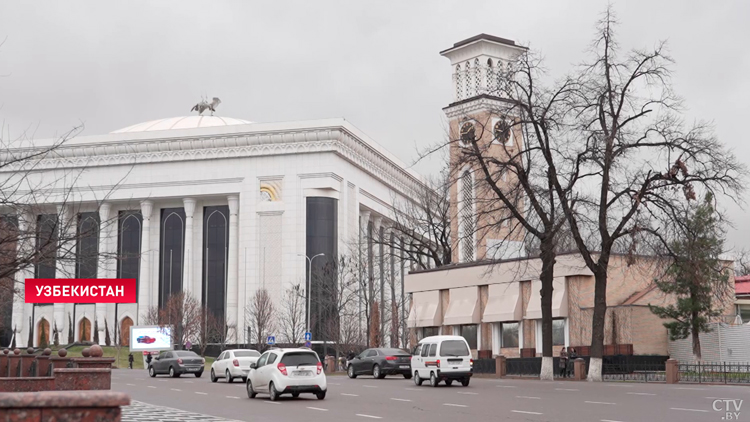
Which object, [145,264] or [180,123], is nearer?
[145,264]

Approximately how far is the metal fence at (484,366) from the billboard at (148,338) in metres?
38.8

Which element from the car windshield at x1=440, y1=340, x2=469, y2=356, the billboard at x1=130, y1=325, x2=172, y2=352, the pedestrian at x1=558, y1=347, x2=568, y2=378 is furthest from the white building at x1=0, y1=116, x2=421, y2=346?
the car windshield at x1=440, y1=340, x2=469, y2=356

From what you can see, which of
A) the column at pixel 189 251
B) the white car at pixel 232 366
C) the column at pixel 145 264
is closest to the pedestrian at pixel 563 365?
the white car at pixel 232 366

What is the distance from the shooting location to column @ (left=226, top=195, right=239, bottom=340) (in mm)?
94625

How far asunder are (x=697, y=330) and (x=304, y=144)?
59.7 m

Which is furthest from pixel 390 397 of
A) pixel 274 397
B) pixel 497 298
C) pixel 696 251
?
pixel 497 298

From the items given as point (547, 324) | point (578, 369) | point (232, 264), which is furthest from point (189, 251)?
point (578, 369)

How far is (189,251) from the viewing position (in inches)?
3856

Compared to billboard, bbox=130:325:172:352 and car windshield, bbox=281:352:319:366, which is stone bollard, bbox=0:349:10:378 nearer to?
car windshield, bbox=281:352:319:366

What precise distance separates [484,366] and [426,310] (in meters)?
9.26

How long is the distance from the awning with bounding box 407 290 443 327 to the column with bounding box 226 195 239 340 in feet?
133

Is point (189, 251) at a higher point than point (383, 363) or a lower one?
higher

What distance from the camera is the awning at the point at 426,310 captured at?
5522cm

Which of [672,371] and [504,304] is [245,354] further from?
[672,371]
